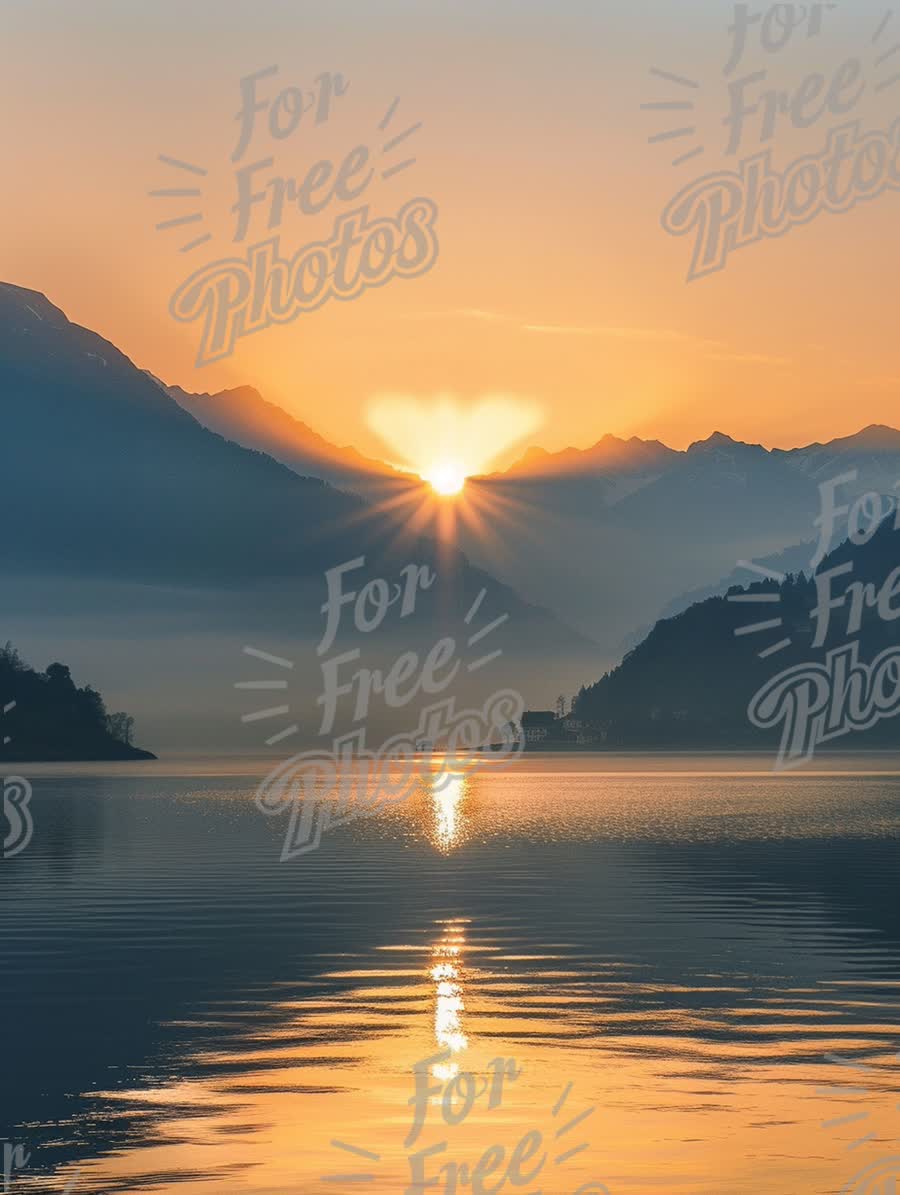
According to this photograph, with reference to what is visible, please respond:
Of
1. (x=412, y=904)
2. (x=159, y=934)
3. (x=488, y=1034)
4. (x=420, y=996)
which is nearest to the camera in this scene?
(x=488, y=1034)

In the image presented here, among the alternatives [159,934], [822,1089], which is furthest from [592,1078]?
[159,934]

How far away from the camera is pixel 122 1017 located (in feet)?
142

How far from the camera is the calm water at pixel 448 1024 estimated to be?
2930cm

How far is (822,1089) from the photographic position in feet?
111

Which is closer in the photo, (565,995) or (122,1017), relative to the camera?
(122,1017)

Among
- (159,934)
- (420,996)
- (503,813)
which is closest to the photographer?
(420,996)

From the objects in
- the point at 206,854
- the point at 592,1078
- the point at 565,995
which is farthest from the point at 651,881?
the point at 592,1078

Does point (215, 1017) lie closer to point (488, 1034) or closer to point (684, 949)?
point (488, 1034)

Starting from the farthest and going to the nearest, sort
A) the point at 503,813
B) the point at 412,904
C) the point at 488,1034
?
the point at 503,813, the point at 412,904, the point at 488,1034

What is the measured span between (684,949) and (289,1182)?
30592 mm

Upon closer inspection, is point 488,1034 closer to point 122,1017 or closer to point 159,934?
point 122,1017

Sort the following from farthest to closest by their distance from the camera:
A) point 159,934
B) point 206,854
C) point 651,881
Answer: point 206,854, point 651,881, point 159,934

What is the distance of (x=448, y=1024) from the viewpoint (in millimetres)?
41562

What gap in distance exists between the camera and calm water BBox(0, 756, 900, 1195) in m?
29.3
